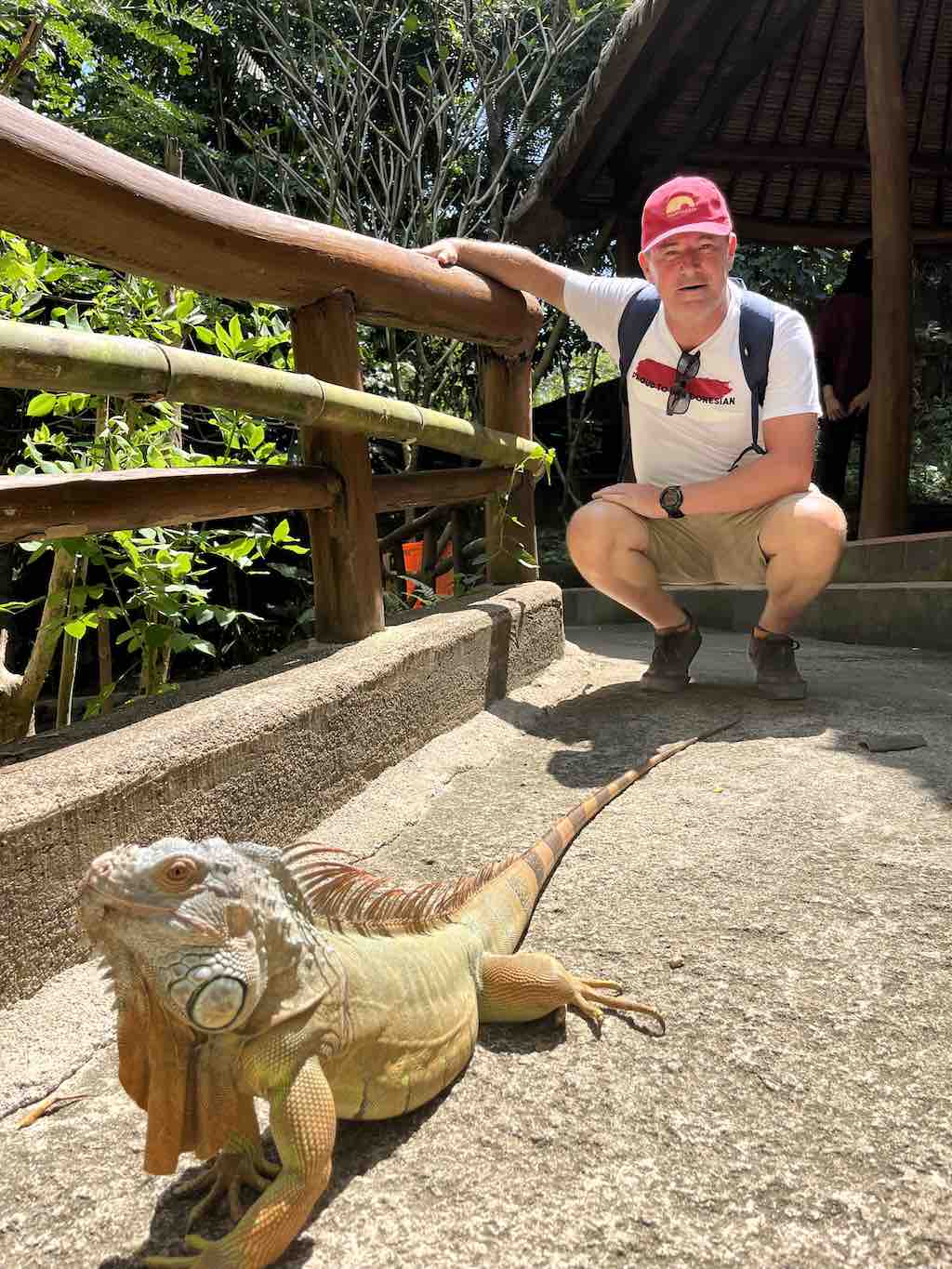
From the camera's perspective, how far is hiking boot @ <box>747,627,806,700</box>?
145 inches

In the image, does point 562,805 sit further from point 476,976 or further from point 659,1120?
point 659,1120

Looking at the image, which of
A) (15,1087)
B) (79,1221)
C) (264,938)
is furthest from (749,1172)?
(15,1087)

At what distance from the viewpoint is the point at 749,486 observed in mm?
3490

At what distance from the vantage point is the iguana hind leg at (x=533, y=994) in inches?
67.4

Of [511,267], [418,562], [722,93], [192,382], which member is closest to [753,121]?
[722,93]

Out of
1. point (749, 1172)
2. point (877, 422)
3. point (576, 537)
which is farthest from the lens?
point (877, 422)

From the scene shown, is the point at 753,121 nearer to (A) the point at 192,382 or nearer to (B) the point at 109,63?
(B) the point at 109,63

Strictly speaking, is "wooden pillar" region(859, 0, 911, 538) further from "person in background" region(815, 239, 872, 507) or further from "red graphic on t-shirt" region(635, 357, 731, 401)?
"red graphic on t-shirt" region(635, 357, 731, 401)

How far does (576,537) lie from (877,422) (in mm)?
3328

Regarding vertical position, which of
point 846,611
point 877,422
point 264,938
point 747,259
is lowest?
point 846,611

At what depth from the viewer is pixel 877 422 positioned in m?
6.26

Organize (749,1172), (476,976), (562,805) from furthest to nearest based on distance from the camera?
1. (562,805)
2. (476,976)
3. (749,1172)

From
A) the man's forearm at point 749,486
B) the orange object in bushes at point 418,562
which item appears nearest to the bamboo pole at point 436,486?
the man's forearm at point 749,486

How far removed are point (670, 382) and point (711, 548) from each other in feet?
2.08
